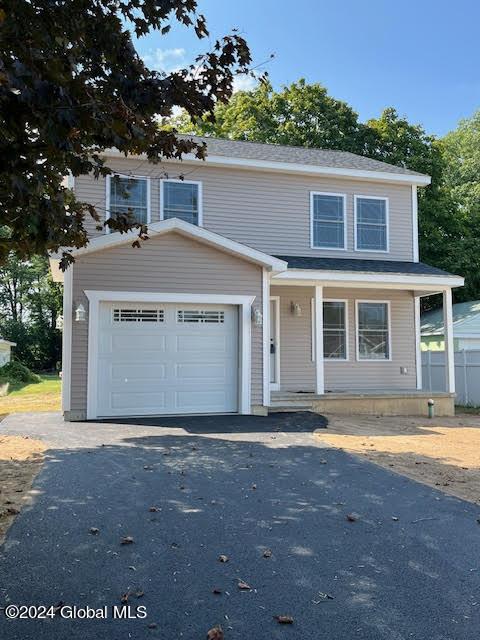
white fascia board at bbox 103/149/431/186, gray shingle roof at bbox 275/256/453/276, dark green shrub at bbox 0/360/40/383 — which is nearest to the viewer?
gray shingle roof at bbox 275/256/453/276

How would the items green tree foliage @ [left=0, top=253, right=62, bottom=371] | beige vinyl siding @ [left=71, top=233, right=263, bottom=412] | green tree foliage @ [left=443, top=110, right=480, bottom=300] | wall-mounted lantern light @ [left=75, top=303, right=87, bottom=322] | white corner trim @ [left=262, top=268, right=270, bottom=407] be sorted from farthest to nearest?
green tree foliage @ [left=0, top=253, right=62, bottom=371]
green tree foliage @ [left=443, top=110, right=480, bottom=300]
white corner trim @ [left=262, top=268, right=270, bottom=407]
beige vinyl siding @ [left=71, top=233, right=263, bottom=412]
wall-mounted lantern light @ [left=75, top=303, right=87, bottom=322]

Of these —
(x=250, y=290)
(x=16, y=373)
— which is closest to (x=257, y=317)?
(x=250, y=290)

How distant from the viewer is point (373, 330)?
14008 mm

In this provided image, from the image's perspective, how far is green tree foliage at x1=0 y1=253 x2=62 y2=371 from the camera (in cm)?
3428

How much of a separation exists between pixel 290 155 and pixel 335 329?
510 cm

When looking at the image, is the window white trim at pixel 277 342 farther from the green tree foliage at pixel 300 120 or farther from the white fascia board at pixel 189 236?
the green tree foliage at pixel 300 120

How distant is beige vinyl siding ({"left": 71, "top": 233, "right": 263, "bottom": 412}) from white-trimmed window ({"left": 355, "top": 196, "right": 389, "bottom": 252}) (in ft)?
14.6

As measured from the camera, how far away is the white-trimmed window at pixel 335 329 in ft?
44.9

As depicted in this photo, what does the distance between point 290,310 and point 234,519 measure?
29.9 ft

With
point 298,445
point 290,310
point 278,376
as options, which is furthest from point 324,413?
point 298,445

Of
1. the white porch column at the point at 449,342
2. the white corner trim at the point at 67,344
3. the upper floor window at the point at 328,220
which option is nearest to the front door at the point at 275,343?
the upper floor window at the point at 328,220

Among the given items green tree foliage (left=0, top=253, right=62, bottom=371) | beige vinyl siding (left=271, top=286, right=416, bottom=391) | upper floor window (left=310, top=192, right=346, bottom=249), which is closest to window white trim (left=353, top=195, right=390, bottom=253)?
upper floor window (left=310, top=192, right=346, bottom=249)

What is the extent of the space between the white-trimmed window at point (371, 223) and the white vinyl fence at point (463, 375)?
4601 mm

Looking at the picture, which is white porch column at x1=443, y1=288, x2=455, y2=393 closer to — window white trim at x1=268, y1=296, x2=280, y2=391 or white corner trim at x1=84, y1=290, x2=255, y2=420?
window white trim at x1=268, y1=296, x2=280, y2=391
